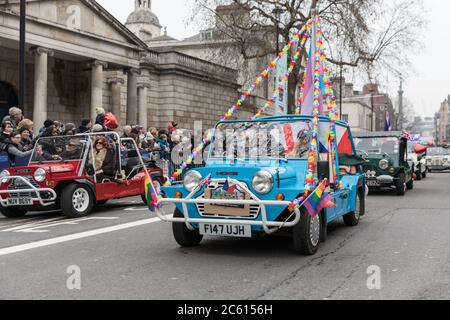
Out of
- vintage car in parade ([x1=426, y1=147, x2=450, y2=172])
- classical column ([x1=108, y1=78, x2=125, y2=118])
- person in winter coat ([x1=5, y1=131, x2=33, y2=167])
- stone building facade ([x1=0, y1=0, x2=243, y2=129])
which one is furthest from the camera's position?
vintage car in parade ([x1=426, y1=147, x2=450, y2=172])

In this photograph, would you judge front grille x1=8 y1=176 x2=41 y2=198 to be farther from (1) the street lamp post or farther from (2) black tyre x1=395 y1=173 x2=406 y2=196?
(2) black tyre x1=395 y1=173 x2=406 y2=196

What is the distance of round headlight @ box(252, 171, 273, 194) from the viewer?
242 inches

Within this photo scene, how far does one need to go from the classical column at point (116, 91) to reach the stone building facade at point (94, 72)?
6 centimetres

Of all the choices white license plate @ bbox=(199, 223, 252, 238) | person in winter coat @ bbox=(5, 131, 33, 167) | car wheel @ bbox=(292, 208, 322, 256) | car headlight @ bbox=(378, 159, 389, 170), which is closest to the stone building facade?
person in winter coat @ bbox=(5, 131, 33, 167)

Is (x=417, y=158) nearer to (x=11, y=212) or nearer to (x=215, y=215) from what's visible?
(x=11, y=212)

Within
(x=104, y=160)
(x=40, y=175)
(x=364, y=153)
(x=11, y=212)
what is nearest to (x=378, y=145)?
(x=364, y=153)

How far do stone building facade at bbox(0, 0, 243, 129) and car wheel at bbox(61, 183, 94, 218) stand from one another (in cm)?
1470

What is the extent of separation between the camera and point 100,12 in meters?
27.5

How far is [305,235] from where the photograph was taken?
247 inches

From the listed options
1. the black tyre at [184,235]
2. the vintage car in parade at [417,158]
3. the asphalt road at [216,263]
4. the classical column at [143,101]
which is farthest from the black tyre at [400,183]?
the classical column at [143,101]

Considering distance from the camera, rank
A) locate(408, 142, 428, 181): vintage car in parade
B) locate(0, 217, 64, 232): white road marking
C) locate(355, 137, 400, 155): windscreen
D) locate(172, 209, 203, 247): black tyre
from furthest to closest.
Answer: locate(408, 142, 428, 181): vintage car in parade
locate(355, 137, 400, 155): windscreen
locate(0, 217, 64, 232): white road marking
locate(172, 209, 203, 247): black tyre

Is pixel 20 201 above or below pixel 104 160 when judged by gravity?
Result: below

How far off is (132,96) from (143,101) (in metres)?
2.76
